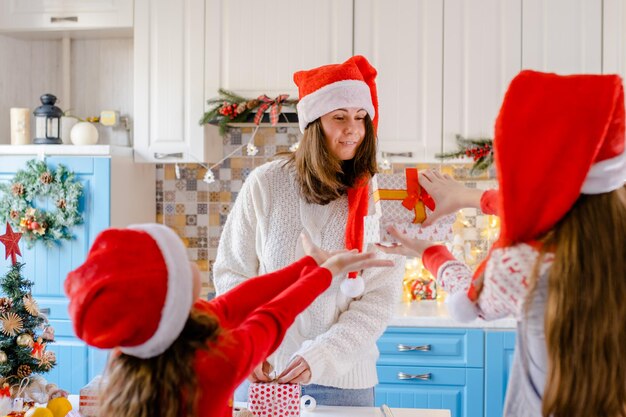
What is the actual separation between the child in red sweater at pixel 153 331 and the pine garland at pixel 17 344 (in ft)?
2.14

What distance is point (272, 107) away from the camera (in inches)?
129

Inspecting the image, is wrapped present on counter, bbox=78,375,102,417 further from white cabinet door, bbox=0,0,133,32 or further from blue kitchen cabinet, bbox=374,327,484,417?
white cabinet door, bbox=0,0,133,32

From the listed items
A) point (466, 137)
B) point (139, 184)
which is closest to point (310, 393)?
point (466, 137)

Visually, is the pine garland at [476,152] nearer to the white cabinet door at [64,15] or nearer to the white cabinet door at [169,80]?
the white cabinet door at [169,80]

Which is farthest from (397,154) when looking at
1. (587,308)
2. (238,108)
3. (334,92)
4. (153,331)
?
(153,331)

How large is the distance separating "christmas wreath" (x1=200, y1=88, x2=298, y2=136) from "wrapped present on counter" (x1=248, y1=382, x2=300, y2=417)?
1723mm

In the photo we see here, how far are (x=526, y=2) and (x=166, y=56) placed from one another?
5.18ft

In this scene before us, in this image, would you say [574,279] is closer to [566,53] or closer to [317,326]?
[317,326]

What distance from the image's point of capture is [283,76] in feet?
11.1

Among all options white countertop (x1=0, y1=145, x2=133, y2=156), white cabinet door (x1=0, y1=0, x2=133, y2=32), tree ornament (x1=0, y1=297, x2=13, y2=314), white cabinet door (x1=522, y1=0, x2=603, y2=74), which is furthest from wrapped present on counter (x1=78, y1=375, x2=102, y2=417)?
white cabinet door (x1=522, y1=0, x2=603, y2=74)

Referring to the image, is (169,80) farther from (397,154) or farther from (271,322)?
(271,322)

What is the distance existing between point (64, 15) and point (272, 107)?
109 cm

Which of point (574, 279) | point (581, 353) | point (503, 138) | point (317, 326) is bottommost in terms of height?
point (317, 326)

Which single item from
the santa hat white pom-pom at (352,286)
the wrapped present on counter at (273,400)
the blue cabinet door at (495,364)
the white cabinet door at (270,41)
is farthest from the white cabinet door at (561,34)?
the wrapped present on counter at (273,400)
